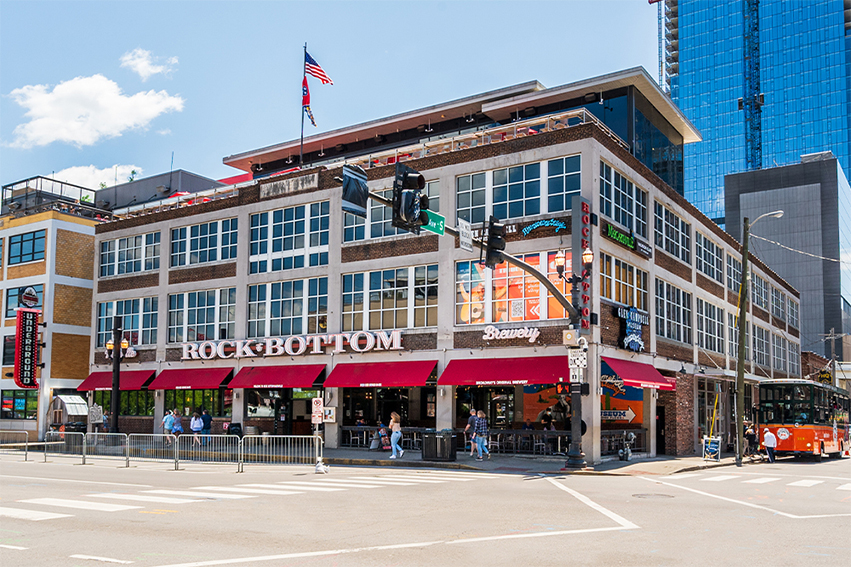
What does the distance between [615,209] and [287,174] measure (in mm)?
15926

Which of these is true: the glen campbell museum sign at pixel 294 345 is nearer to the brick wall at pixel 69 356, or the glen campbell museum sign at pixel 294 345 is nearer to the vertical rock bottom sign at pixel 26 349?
the brick wall at pixel 69 356

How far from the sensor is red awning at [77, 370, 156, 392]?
1634 inches

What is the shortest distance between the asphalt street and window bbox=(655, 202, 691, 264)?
1613 cm

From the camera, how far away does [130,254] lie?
4462 cm

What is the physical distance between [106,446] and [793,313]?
182ft

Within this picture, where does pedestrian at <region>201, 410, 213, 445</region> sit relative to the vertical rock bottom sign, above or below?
below

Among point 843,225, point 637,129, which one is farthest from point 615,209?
point 843,225

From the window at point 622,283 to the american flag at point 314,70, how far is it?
15755 mm

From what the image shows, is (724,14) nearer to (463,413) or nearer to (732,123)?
(732,123)

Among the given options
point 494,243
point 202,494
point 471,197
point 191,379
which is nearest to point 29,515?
point 202,494

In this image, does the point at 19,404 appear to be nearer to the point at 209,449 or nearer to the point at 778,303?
the point at 209,449

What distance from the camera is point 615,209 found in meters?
31.5

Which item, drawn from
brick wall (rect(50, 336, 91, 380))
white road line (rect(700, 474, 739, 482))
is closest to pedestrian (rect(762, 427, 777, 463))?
white road line (rect(700, 474, 739, 482))

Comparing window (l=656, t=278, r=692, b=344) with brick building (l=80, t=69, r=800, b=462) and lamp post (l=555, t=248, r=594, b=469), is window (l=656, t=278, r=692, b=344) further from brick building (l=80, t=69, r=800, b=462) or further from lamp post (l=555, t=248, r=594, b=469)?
lamp post (l=555, t=248, r=594, b=469)
